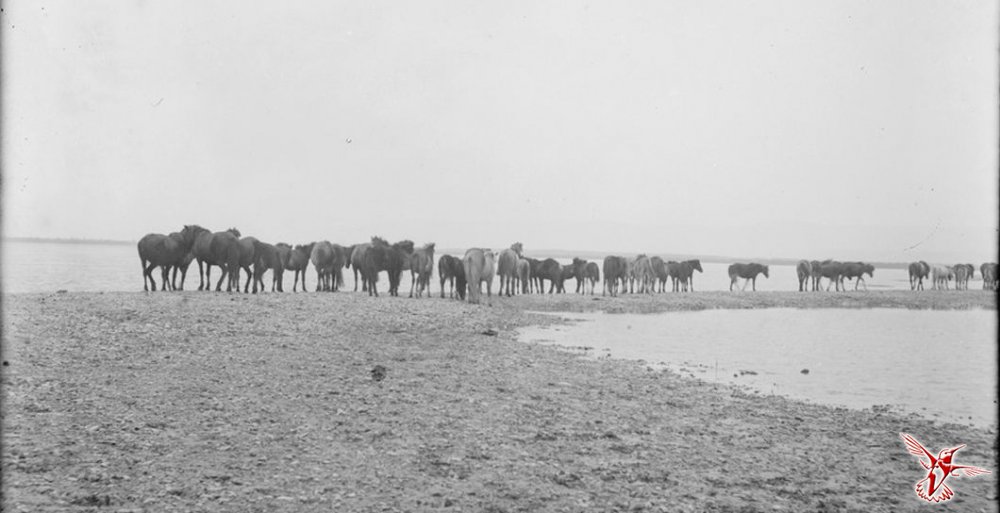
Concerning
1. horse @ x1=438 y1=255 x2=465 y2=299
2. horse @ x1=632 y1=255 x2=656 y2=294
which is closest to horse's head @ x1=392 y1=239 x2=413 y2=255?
horse @ x1=438 y1=255 x2=465 y2=299

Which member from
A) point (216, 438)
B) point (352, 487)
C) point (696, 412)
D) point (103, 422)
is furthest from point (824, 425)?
point (103, 422)

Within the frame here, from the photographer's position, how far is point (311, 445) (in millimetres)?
6637

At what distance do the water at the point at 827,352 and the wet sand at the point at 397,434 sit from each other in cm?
179

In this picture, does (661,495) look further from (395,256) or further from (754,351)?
(395,256)

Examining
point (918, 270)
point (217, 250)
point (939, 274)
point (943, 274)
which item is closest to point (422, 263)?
point (217, 250)

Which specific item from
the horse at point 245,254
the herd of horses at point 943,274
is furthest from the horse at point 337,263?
the herd of horses at point 943,274

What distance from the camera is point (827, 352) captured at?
1639 centimetres

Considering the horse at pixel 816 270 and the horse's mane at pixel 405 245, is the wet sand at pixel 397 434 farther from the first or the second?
the horse at pixel 816 270

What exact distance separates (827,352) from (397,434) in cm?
1329

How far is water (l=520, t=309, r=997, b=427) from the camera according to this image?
1108 centimetres

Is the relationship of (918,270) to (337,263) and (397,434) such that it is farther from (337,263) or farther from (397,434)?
(397,434)

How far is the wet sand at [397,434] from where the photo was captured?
5473mm

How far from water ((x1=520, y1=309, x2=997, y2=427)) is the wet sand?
179 cm

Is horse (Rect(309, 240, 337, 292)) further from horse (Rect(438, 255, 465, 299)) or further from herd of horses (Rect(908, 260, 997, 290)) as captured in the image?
herd of horses (Rect(908, 260, 997, 290))
